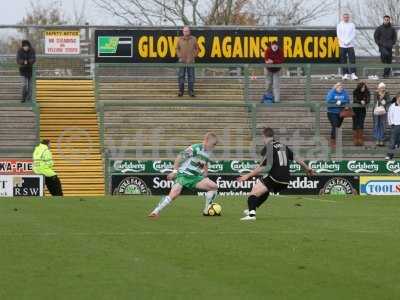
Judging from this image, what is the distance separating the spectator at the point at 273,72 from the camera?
3825 cm

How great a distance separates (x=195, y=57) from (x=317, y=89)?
443cm

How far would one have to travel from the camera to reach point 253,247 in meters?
15.2

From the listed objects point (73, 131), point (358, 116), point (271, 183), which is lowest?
point (271, 183)

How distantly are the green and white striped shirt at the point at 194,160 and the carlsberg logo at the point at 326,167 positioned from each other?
39.4 feet

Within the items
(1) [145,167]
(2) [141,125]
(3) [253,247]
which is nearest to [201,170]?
(3) [253,247]

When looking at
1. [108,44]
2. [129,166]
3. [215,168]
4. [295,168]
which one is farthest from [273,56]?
[129,166]

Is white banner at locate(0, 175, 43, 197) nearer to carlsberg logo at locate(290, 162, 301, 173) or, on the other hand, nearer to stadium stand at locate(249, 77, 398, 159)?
carlsberg logo at locate(290, 162, 301, 173)

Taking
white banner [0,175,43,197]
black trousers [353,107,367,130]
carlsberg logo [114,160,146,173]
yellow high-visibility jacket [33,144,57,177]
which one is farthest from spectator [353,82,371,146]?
white banner [0,175,43,197]

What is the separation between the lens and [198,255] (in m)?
14.2

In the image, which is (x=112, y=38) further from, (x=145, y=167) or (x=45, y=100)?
(x=145, y=167)

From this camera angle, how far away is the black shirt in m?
20.4

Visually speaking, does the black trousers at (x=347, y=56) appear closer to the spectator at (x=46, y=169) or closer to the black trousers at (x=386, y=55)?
the black trousers at (x=386, y=55)

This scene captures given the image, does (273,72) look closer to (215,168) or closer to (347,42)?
(347,42)

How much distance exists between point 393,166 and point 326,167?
6.97ft
